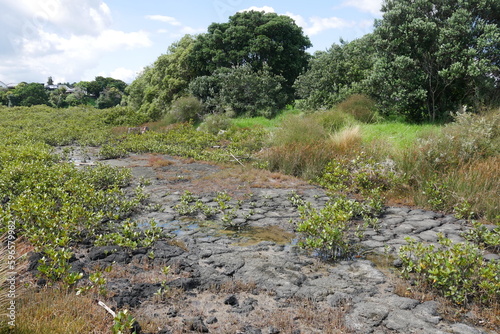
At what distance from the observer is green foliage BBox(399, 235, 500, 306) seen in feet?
12.6

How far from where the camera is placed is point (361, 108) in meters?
15.2

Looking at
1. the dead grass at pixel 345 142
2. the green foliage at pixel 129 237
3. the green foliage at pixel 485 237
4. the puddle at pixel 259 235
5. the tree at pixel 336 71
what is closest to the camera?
the green foliage at pixel 129 237

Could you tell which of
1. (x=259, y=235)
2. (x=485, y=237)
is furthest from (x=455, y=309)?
(x=259, y=235)

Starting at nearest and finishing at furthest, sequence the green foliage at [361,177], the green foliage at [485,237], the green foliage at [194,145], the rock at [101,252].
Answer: the rock at [101,252]
the green foliage at [485,237]
the green foliage at [361,177]
the green foliage at [194,145]

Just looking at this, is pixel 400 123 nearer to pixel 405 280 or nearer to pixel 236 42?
pixel 405 280

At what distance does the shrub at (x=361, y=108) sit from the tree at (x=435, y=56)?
552mm

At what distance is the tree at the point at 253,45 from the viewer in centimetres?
2383

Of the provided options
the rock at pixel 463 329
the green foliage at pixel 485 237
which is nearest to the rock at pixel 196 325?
the rock at pixel 463 329

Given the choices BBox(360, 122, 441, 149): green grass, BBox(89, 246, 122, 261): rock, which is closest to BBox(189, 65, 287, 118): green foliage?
BBox(360, 122, 441, 149): green grass

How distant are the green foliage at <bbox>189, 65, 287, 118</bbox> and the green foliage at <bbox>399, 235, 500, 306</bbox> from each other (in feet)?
54.0

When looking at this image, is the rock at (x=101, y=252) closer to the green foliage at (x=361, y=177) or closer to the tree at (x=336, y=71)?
the green foliage at (x=361, y=177)

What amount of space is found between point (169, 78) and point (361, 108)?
52.4ft

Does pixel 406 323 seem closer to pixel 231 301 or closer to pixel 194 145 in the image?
pixel 231 301

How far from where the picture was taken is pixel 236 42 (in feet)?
79.4
